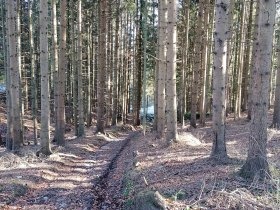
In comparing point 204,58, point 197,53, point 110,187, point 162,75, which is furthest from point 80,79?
point 110,187

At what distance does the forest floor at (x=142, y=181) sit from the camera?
19.5ft

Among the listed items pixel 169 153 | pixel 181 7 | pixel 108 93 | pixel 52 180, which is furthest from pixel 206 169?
pixel 181 7

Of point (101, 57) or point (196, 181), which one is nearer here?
point (196, 181)

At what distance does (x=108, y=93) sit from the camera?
80.2 ft

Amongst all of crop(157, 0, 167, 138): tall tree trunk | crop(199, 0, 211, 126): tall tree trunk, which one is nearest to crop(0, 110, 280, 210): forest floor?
crop(157, 0, 167, 138): tall tree trunk

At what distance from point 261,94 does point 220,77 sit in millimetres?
2128

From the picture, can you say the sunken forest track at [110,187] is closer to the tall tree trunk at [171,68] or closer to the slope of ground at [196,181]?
the slope of ground at [196,181]

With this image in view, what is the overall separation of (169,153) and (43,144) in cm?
477

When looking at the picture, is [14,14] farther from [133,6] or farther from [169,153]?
[133,6]

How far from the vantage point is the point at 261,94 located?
22.0ft

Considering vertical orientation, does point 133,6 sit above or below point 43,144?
above

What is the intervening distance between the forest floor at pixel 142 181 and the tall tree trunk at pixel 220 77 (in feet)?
1.50

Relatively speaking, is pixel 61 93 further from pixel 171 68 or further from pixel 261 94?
pixel 261 94

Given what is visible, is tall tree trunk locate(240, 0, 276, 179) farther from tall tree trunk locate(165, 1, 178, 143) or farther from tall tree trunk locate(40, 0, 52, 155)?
tall tree trunk locate(40, 0, 52, 155)
